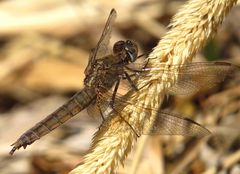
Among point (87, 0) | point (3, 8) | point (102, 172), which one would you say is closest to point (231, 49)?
point (87, 0)

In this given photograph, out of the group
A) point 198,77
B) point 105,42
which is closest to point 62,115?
point 105,42

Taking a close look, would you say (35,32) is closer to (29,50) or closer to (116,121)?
(29,50)

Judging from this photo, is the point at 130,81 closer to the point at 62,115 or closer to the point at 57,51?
the point at 62,115

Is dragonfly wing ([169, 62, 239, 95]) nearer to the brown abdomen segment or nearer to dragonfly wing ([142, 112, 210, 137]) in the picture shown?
dragonfly wing ([142, 112, 210, 137])

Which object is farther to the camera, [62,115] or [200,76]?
[62,115]

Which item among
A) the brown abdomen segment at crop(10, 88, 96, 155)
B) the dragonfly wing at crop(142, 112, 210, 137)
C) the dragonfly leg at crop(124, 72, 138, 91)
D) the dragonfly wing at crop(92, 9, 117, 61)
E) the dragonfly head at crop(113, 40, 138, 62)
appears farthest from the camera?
the dragonfly wing at crop(92, 9, 117, 61)

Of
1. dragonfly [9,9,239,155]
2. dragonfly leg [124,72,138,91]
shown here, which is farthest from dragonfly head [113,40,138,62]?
dragonfly leg [124,72,138,91]

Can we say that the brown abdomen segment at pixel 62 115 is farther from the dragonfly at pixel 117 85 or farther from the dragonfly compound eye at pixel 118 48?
the dragonfly compound eye at pixel 118 48

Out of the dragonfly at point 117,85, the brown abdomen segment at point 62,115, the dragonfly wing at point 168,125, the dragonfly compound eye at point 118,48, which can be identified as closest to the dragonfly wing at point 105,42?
the dragonfly at point 117,85
